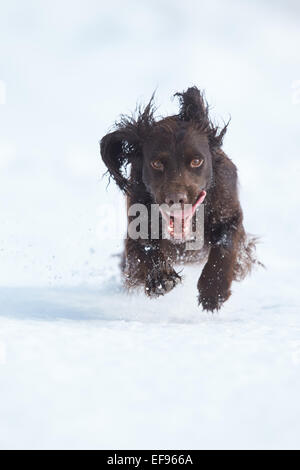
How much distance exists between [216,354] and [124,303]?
2180 millimetres

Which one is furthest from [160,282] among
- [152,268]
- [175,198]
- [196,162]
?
[196,162]

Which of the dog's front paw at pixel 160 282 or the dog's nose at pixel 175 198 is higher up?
the dog's nose at pixel 175 198

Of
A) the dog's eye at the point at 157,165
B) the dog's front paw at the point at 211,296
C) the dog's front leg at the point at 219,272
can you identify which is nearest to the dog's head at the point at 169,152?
the dog's eye at the point at 157,165

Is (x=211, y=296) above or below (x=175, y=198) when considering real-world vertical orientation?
below

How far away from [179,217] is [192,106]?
0.96m

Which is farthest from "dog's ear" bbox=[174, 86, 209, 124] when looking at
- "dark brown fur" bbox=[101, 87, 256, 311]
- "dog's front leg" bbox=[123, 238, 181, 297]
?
"dog's front leg" bbox=[123, 238, 181, 297]

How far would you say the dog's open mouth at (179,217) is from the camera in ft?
12.2

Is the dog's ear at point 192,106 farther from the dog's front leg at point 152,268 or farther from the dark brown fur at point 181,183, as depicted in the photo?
the dog's front leg at point 152,268

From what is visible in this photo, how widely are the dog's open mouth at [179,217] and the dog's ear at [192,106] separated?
2.21 ft

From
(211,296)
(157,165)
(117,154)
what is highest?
(117,154)

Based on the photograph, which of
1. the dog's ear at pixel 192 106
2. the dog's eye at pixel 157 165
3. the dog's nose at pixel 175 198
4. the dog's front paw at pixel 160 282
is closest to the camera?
the dog's nose at pixel 175 198

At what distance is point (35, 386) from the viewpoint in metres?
2.06

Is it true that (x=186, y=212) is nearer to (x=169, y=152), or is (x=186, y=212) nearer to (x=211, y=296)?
(x=169, y=152)

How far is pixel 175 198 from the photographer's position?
11.9ft
